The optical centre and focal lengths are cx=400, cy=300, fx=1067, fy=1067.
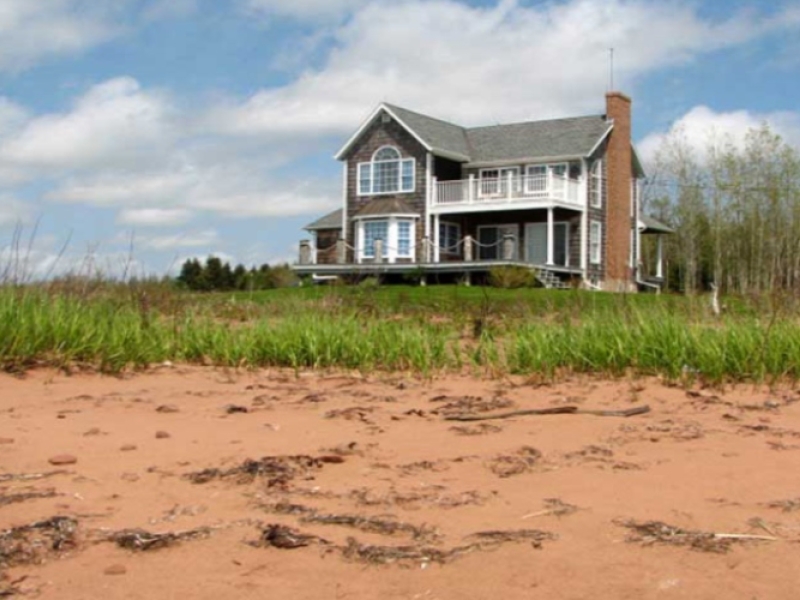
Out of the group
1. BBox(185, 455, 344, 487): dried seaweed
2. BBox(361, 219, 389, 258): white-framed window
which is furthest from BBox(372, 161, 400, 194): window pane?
BBox(185, 455, 344, 487): dried seaweed

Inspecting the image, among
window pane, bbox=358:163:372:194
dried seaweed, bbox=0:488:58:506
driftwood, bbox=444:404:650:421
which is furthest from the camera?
window pane, bbox=358:163:372:194

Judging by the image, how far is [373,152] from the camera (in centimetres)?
3966

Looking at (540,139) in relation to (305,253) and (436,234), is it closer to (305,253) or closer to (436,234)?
(436,234)

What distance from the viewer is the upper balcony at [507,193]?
36062 mm

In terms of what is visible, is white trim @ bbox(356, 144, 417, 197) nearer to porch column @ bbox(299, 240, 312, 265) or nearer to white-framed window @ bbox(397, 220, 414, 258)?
white-framed window @ bbox(397, 220, 414, 258)

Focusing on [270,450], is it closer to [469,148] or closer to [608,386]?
[608,386]

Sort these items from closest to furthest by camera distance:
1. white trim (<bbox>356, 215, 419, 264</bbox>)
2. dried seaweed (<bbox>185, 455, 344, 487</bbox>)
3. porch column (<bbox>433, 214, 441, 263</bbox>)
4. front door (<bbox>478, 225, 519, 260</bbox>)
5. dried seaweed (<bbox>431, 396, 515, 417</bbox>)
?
dried seaweed (<bbox>185, 455, 344, 487</bbox>), dried seaweed (<bbox>431, 396, 515, 417</bbox>), porch column (<bbox>433, 214, 441, 263</bbox>), white trim (<bbox>356, 215, 419, 264</bbox>), front door (<bbox>478, 225, 519, 260</bbox>)

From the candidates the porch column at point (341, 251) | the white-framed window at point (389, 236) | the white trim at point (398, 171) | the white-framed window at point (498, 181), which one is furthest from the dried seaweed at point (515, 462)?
the white trim at point (398, 171)

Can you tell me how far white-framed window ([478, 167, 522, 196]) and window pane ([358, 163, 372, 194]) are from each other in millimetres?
4109

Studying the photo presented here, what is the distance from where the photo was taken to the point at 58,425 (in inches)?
209

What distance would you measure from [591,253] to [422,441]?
34.5 m

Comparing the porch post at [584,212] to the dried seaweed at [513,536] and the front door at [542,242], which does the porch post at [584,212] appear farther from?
the dried seaweed at [513,536]

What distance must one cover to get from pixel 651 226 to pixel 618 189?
4667 millimetres

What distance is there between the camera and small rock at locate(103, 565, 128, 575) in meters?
3.23
